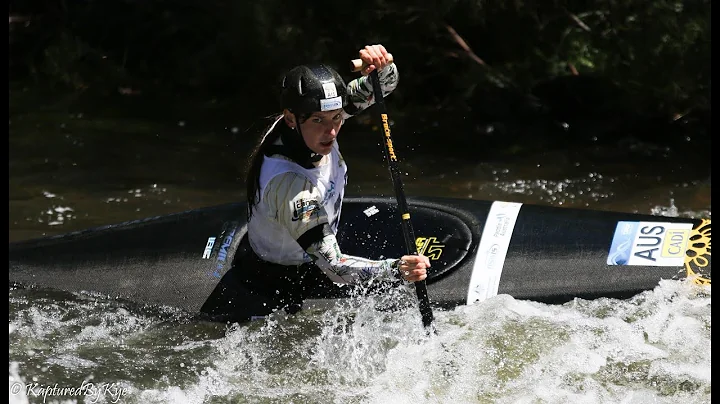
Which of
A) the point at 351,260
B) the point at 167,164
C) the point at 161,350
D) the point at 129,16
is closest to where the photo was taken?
the point at 351,260

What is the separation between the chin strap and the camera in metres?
3.64

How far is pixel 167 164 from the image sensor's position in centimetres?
734

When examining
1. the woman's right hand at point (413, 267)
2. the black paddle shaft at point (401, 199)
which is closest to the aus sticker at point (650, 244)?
the black paddle shaft at point (401, 199)

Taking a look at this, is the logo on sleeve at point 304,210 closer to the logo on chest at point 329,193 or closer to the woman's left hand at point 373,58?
the logo on chest at point 329,193

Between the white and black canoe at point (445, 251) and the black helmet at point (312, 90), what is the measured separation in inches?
33.9

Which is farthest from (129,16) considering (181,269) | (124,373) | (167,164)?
(124,373)

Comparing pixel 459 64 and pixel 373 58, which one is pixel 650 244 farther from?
pixel 459 64

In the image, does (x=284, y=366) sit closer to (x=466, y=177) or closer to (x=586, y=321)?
(x=586, y=321)

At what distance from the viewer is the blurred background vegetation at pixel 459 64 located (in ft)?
23.4

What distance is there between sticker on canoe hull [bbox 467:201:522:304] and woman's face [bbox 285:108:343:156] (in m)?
0.97

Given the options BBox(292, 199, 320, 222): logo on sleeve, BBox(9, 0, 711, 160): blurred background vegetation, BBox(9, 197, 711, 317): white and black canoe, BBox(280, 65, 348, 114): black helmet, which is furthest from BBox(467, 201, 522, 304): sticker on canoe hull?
BBox(9, 0, 711, 160): blurred background vegetation

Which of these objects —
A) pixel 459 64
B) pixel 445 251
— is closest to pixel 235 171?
pixel 459 64

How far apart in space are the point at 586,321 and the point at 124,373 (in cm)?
A: 185

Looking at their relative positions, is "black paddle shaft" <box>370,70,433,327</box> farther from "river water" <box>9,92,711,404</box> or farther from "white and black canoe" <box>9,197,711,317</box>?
"white and black canoe" <box>9,197,711,317</box>
